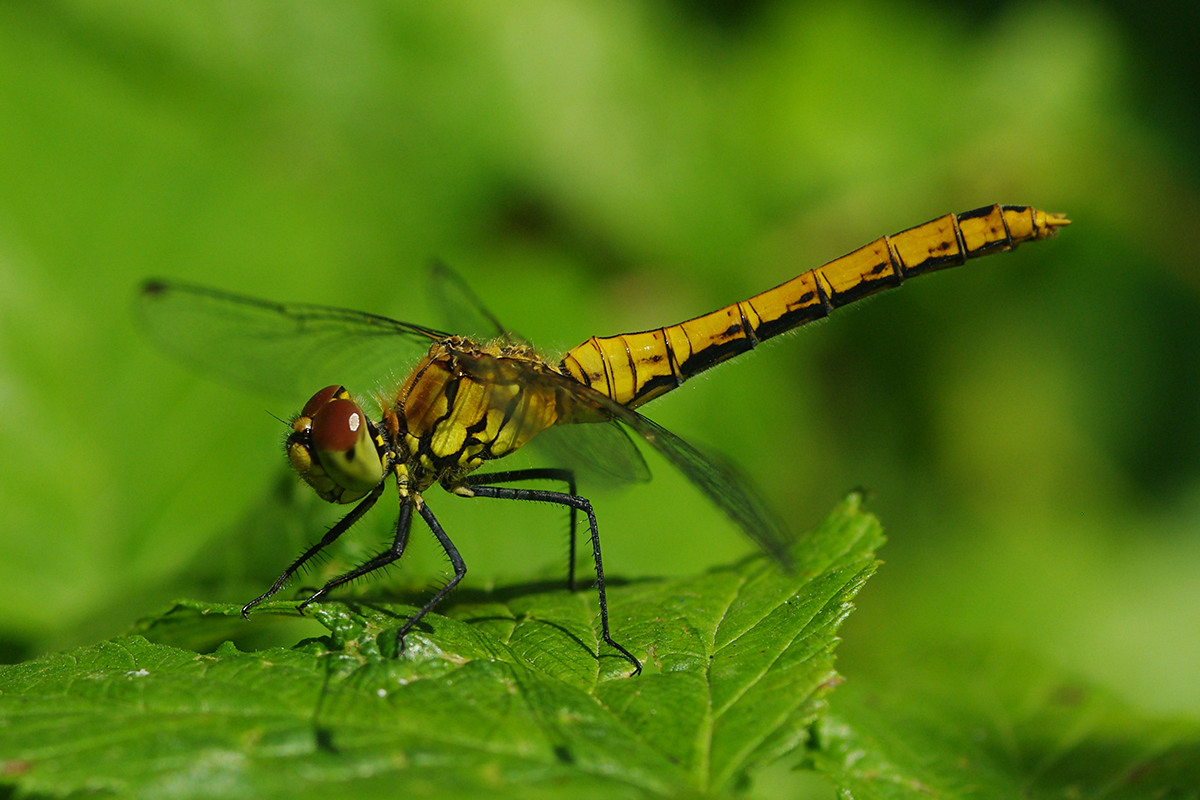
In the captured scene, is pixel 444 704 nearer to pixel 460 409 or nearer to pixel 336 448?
pixel 336 448

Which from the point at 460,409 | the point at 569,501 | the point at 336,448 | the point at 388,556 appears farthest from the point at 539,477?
the point at 336,448

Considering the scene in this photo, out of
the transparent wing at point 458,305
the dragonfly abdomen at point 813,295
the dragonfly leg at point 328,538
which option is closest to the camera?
the dragonfly leg at point 328,538

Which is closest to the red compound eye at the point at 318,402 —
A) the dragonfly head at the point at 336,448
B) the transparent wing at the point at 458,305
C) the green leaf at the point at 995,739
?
the dragonfly head at the point at 336,448

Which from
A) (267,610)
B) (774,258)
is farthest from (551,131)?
(267,610)

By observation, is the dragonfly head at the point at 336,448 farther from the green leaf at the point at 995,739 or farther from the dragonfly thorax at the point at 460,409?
the green leaf at the point at 995,739

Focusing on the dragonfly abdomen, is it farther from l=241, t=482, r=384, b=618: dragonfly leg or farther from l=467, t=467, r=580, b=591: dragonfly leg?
l=241, t=482, r=384, b=618: dragonfly leg

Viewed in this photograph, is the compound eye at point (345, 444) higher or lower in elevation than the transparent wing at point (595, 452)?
lower
